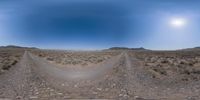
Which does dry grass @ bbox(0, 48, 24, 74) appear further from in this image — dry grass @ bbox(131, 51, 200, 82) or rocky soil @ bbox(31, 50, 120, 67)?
dry grass @ bbox(131, 51, 200, 82)

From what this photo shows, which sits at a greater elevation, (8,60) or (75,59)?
(8,60)

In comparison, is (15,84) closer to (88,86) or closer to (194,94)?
(88,86)

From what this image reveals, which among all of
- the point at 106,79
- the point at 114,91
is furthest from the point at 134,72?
the point at 114,91

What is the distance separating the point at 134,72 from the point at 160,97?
21.8 ft

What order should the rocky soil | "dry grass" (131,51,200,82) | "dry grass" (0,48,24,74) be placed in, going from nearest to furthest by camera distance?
"dry grass" (131,51,200,82) → "dry grass" (0,48,24,74) → the rocky soil

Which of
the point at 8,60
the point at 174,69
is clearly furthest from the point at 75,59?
the point at 174,69

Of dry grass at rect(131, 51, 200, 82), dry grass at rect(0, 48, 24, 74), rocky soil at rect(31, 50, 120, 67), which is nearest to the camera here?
dry grass at rect(131, 51, 200, 82)

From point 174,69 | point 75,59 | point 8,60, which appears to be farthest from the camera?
point 75,59

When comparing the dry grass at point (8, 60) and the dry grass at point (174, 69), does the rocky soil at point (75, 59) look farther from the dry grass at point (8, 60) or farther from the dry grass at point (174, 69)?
the dry grass at point (174, 69)

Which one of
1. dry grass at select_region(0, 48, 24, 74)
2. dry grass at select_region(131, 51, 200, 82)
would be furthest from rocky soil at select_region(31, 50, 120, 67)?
dry grass at select_region(131, 51, 200, 82)

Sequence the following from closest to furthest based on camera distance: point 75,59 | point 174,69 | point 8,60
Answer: point 174,69 < point 8,60 < point 75,59

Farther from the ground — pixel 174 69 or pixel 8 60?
pixel 8 60

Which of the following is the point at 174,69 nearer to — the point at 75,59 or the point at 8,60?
the point at 8,60

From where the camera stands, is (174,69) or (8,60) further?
(8,60)
